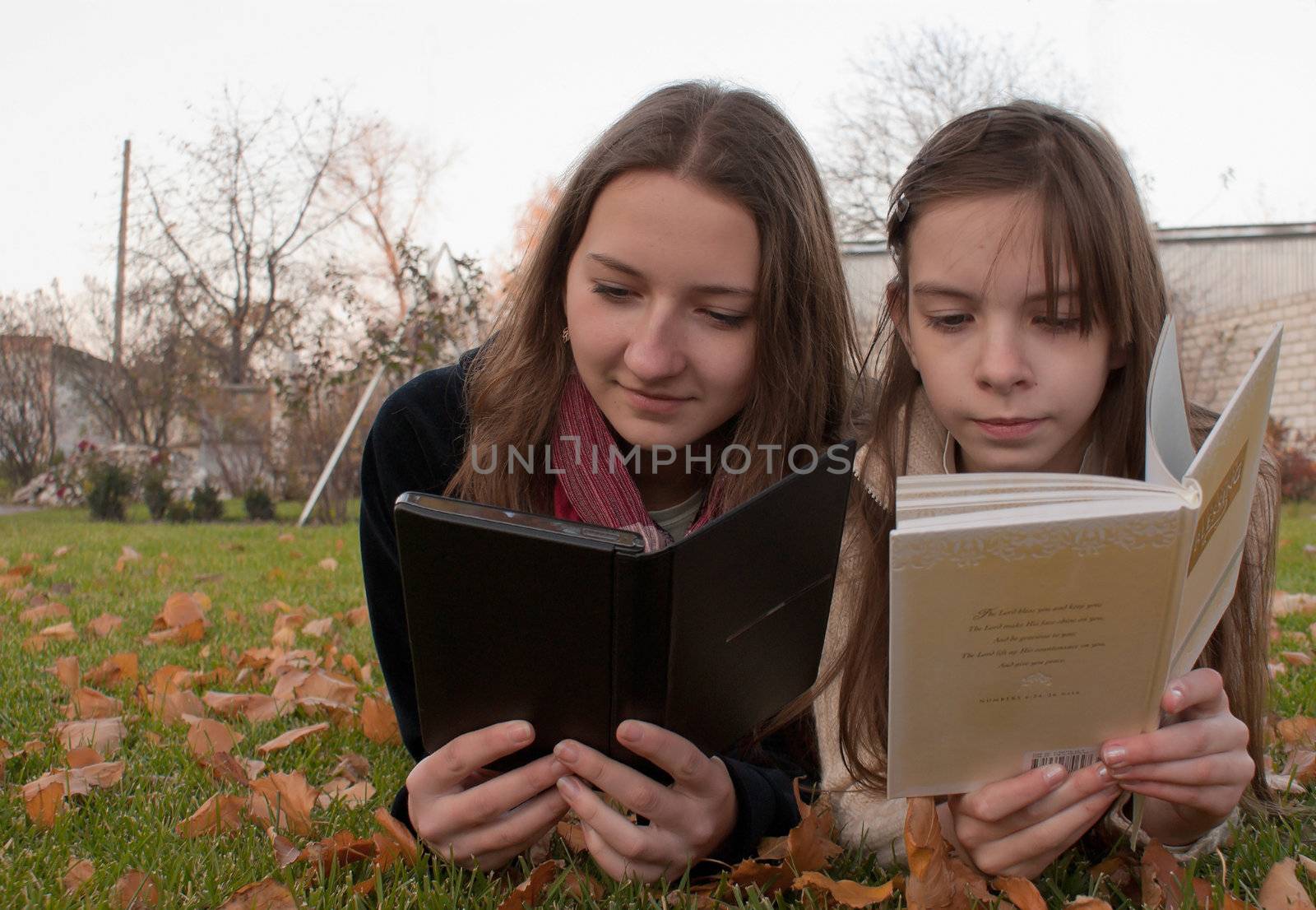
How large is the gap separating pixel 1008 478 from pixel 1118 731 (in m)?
0.41

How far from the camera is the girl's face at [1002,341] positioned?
1.64 m

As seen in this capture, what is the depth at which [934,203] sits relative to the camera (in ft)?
5.93

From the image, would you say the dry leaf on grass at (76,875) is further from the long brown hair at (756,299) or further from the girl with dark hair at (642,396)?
the long brown hair at (756,299)

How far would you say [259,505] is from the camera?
1126cm

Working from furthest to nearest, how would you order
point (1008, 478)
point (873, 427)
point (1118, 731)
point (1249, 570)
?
point (873, 427) < point (1249, 570) < point (1118, 731) < point (1008, 478)

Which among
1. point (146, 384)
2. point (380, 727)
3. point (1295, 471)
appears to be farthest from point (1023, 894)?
point (146, 384)

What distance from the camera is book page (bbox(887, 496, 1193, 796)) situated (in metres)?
1.07

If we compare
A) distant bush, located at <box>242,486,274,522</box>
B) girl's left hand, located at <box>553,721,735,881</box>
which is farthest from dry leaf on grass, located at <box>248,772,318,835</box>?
distant bush, located at <box>242,486,274,522</box>

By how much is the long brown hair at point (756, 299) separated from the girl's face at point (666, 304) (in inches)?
1.7

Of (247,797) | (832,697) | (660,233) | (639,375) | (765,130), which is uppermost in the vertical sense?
(765,130)

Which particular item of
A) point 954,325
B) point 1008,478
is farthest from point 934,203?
point 1008,478

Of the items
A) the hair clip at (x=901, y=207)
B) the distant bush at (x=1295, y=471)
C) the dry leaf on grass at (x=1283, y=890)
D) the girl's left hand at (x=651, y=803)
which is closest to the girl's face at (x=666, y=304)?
the hair clip at (x=901, y=207)

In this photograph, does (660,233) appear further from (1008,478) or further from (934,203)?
(1008,478)

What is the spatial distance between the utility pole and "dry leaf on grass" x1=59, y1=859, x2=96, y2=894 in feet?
61.3
